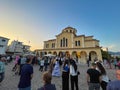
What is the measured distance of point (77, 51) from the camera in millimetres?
35312

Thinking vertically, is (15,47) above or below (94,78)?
above

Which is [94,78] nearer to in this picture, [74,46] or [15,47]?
[74,46]

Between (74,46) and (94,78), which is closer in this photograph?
(94,78)

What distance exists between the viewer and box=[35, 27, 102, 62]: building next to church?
1328 inches

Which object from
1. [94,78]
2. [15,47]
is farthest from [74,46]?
[15,47]

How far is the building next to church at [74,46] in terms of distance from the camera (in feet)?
111

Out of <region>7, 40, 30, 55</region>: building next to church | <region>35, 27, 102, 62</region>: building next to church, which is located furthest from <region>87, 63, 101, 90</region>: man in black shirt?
<region>7, 40, 30, 55</region>: building next to church

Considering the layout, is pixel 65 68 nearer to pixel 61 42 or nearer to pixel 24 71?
pixel 24 71

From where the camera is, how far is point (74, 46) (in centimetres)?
3762

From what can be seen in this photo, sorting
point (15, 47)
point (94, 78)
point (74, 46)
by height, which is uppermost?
point (15, 47)

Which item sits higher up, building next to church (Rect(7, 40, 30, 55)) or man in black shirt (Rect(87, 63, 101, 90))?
building next to church (Rect(7, 40, 30, 55))

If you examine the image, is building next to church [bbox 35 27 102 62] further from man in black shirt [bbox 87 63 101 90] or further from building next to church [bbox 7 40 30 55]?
man in black shirt [bbox 87 63 101 90]

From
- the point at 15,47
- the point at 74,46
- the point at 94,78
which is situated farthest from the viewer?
the point at 15,47

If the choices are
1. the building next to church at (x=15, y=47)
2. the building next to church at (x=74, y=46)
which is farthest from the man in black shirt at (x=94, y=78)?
the building next to church at (x=15, y=47)
